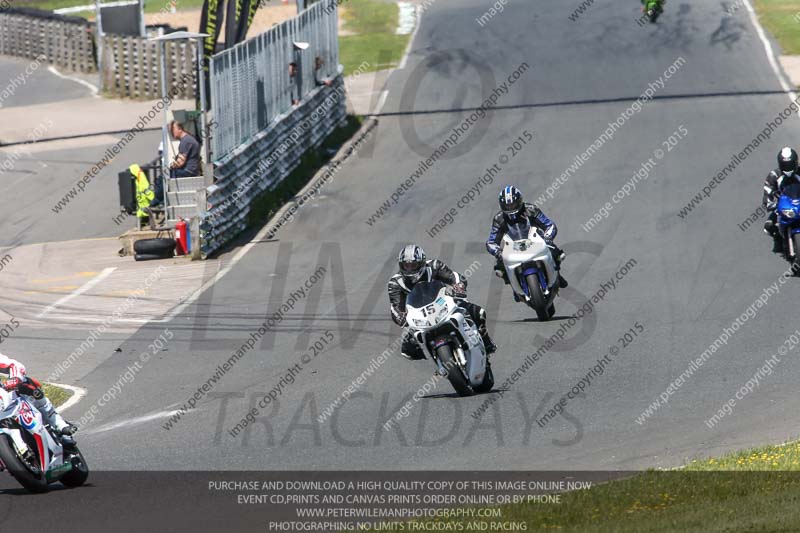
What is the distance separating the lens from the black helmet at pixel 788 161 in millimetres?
19500

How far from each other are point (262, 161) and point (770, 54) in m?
16.6

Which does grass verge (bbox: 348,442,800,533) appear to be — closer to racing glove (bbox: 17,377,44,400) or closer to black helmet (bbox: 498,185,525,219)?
racing glove (bbox: 17,377,44,400)

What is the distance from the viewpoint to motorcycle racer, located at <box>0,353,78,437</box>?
11469 millimetres

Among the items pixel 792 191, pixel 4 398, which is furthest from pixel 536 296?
pixel 4 398

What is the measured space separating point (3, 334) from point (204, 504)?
10034 mm

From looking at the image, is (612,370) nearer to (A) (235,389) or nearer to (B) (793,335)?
(B) (793,335)

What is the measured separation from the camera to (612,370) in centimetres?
1488

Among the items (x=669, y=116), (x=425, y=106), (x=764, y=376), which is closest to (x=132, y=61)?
(x=425, y=106)

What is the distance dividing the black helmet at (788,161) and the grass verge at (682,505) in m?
9.50

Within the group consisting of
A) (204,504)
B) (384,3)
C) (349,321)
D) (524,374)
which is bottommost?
(384,3)

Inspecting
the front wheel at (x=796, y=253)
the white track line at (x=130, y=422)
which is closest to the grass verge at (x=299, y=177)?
the front wheel at (x=796, y=253)

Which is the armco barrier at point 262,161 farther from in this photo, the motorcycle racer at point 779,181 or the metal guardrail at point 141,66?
the motorcycle racer at point 779,181

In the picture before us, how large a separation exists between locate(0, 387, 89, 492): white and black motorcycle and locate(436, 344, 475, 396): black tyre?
13.0 ft

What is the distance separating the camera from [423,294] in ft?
45.9
